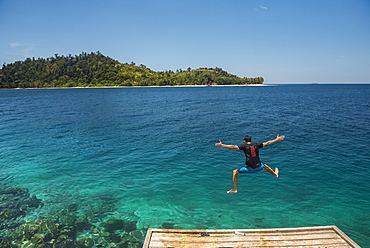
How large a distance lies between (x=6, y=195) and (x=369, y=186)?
31.8 m

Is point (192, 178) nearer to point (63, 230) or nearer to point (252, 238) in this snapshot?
point (63, 230)

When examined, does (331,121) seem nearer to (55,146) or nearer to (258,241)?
(258,241)

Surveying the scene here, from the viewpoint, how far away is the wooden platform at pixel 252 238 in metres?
10.4

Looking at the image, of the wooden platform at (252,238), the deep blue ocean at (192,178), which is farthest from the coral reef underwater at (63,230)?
the wooden platform at (252,238)

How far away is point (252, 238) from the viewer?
10.8 metres

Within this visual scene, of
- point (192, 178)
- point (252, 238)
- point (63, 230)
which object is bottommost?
point (63, 230)

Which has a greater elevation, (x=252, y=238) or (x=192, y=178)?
(x=252, y=238)

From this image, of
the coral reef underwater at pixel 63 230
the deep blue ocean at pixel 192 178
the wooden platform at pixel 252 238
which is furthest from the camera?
the deep blue ocean at pixel 192 178

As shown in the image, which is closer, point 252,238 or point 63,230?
point 252,238

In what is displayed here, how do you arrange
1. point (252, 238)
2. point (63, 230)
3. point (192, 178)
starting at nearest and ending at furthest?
point (252, 238) → point (63, 230) → point (192, 178)

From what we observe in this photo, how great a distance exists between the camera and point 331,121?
170ft

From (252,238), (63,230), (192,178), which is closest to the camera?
(252,238)

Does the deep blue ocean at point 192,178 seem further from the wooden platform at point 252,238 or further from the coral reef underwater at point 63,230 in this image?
the wooden platform at point 252,238

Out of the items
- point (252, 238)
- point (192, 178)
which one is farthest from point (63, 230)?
point (252, 238)
